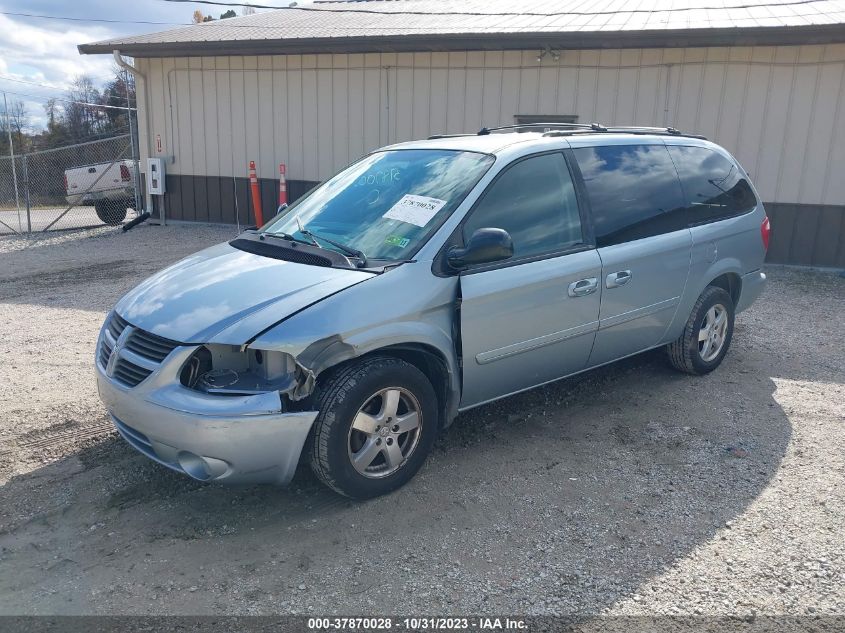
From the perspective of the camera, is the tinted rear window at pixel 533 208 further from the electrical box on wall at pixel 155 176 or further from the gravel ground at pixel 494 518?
the electrical box on wall at pixel 155 176

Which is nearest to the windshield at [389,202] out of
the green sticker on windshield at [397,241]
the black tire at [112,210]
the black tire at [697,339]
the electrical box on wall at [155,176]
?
the green sticker on windshield at [397,241]

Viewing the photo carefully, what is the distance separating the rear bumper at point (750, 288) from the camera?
5.86m

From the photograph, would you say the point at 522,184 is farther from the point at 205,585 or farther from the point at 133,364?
the point at 205,585

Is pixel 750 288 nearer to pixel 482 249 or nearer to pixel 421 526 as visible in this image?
pixel 482 249

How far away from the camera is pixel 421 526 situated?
11.6ft

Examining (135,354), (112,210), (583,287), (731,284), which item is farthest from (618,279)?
(112,210)

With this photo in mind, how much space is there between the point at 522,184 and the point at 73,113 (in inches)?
1405

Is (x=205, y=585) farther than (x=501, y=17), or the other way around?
(x=501, y=17)

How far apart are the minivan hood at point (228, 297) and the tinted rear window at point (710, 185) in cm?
288

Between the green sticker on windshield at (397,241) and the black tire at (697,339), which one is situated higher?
the green sticker on windshield at (397,241)

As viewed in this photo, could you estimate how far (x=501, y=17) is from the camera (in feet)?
40.5

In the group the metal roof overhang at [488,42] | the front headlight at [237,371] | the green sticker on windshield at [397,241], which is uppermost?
the metal roof overhang at [488,42]

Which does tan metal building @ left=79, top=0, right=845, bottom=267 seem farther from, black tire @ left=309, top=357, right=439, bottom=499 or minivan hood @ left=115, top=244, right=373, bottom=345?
black tire @ left=309, top=357, right=439, bottom=499

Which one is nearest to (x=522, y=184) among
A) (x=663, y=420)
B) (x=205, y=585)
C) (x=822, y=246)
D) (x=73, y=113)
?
(x=663, y=420)
